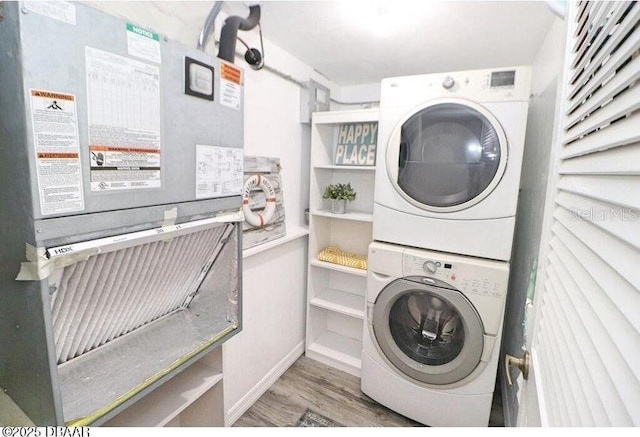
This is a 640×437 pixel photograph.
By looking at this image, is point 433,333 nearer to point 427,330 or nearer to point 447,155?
point 427,330

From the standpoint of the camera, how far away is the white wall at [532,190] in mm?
Result: 1483

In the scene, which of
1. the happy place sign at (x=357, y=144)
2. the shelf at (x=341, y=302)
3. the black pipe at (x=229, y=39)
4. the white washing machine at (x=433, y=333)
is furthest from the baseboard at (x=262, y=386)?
the black pipe at (x=229, y=39)

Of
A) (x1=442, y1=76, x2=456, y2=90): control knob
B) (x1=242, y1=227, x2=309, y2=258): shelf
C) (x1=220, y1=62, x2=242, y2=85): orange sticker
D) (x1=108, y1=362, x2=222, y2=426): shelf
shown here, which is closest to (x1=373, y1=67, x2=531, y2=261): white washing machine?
(x1=442, y1=76, x2=456, y2=90): control knob

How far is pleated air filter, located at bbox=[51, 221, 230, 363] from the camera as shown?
2.86ft

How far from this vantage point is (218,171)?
1.05 meters

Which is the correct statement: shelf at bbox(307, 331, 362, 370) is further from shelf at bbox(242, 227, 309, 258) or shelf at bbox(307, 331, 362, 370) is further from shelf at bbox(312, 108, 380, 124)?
shelf at bbox(312, 108, 380, 124)

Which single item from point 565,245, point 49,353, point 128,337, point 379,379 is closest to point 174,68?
point 49,353

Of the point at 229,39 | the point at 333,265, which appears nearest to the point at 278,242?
the point at 333,265

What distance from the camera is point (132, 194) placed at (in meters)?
0.81

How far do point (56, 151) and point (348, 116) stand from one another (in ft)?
5.58

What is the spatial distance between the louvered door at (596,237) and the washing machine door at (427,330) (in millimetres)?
994

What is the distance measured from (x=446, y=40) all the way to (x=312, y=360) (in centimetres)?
242

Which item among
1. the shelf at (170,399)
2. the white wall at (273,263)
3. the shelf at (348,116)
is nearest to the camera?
the shelf at (170,399)

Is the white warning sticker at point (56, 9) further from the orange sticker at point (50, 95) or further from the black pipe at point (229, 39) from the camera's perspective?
the black pipe at point (229, 39)
